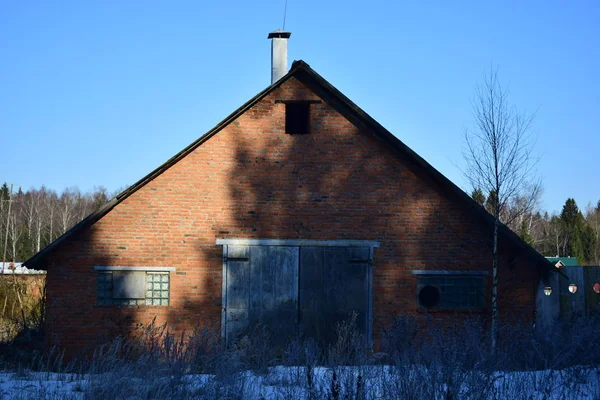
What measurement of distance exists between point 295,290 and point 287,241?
994 millimetres

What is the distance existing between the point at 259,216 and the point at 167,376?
5.92 m

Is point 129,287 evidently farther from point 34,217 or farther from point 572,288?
point 34,217

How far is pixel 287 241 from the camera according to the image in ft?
45.1

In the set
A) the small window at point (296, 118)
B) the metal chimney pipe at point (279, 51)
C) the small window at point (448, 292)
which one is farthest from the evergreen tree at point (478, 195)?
the metal chimney pipe at point (279, 51)

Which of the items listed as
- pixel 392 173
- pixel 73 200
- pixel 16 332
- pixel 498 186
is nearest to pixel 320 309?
pixel 392 173

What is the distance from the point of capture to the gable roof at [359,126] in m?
13.5

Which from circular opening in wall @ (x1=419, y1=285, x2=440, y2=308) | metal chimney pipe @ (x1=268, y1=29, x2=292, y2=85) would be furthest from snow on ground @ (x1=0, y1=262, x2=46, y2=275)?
circular opening in wall @ (x1=419, y1=285, x2=440, y2=308)

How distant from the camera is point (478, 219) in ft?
46.0

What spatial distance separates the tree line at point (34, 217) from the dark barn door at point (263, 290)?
156ft

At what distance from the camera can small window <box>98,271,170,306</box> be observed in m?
13.4

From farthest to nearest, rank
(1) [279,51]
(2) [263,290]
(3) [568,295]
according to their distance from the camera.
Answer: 1. (1) [279,51]
2. (3) [568,295]
3. (2) [263,290]

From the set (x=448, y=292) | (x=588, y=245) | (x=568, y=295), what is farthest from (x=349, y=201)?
(x=588, y=245)

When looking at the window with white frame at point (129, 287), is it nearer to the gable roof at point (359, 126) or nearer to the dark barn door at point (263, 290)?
the gable roof at point (359, 126)

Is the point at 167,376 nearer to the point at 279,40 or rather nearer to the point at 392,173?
the point at 392,173
